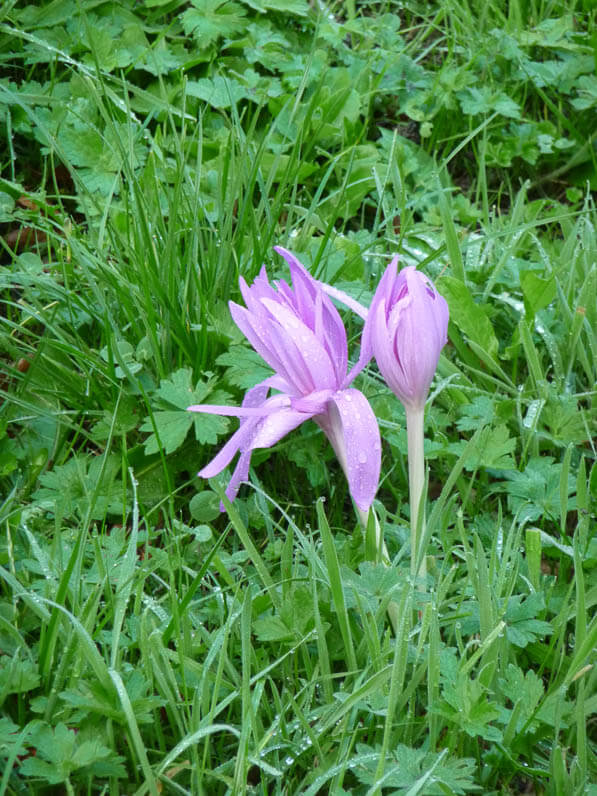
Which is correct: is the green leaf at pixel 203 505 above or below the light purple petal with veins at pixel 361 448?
below

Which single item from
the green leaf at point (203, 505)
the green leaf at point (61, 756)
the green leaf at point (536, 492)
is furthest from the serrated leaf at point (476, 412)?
the green leaf at point (61, 756)

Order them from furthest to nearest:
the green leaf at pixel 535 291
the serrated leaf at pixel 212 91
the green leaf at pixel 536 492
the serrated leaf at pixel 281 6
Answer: the serrated leaf at pixel 281 6, the serrated leaf at pixel 212 91, the green leaf at pixel 535 291, the green leaf at pixel 536 492

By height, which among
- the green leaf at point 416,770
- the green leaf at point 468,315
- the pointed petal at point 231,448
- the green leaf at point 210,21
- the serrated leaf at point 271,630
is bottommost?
the green leaf at point 416,770

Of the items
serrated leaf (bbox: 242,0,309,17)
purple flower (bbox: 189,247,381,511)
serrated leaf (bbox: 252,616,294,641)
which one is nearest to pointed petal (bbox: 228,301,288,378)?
purple flower (bbox: 189,247,381,511)

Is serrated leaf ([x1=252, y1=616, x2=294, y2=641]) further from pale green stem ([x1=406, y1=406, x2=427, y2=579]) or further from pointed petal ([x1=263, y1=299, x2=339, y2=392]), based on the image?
pointed petal ([x1=263, y1=299, x2=339, y2=392])

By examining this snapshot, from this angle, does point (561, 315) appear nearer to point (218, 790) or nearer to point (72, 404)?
point (72, 404)

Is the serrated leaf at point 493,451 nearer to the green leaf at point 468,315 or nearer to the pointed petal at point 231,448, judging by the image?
the green leaf at point 468,315

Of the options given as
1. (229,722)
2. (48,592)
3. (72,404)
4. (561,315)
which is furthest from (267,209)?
(229,722)

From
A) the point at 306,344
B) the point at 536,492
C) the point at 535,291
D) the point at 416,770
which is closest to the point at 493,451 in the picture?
the point at 536,492
